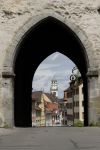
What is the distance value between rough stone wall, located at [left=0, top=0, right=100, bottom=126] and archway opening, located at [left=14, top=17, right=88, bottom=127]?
325 cm

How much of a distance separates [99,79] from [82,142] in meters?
7.64

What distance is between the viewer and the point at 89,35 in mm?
19109

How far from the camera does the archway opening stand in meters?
23.8

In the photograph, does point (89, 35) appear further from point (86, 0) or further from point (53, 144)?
point (53, 144)

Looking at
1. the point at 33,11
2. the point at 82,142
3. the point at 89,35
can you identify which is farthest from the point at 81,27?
the point at 82,142

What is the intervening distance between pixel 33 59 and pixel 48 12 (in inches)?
290

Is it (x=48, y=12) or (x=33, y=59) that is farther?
(x=33, y=59)

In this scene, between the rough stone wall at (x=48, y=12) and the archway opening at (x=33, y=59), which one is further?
the archway opening at (x=33, y=59)

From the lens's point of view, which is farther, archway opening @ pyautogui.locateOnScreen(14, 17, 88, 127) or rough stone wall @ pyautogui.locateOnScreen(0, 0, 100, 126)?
archway opening @ pyautogui.locateOnScreen(14, 17, 88, 127)

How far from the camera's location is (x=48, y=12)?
19.2 m

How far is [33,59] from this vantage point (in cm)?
2639

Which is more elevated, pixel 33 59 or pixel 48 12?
pixel 48 12

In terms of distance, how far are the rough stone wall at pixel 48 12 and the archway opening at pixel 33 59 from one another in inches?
128

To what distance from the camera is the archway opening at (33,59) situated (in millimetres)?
23781
